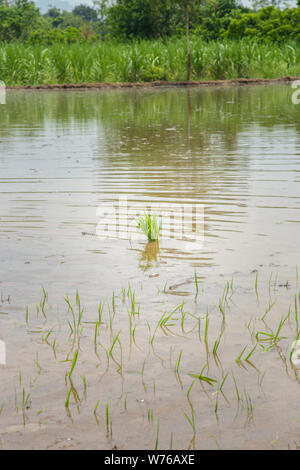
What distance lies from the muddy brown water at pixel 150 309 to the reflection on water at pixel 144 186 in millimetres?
25

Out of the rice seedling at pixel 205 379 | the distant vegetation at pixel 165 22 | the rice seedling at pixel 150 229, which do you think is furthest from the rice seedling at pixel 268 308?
the distant vegetation at pixel 165 22

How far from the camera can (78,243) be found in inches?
198

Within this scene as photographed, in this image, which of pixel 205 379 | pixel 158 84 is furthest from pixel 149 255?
pixel 158 84

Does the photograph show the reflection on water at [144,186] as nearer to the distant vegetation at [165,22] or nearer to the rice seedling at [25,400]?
the rice seedling at [25,400]

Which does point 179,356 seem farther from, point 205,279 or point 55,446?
point 205,279

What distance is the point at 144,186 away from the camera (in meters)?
7.20

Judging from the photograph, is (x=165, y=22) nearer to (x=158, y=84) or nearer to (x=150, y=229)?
(x=158, y=84)

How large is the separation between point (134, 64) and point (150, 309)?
84.8ft

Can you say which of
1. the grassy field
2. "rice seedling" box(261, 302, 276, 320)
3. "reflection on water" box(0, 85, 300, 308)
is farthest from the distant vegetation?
"rice seedling" box(261, 302, 276, 320)

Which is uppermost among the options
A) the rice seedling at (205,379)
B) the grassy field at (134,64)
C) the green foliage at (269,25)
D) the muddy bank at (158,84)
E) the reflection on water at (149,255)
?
Answer: the green foliage at (269,25)

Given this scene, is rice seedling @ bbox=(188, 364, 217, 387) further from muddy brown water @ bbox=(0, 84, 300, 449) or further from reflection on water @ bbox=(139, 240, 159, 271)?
reflection on water @ bbox=(139, 240, 159, 271)

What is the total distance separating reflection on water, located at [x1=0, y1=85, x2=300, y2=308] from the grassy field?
12.4m

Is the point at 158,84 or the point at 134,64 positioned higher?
the point at 134,64

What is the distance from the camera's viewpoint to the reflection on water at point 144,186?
14.8 feet
